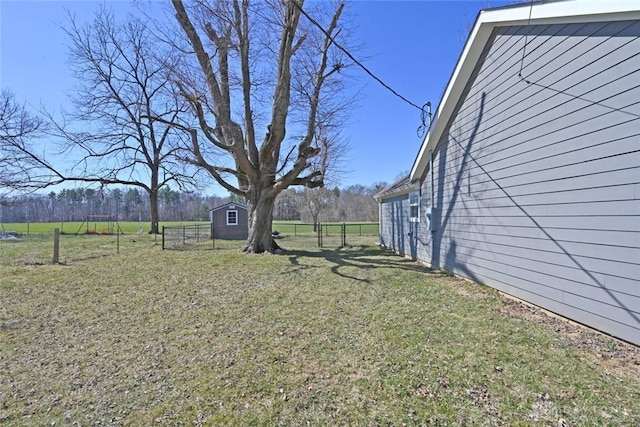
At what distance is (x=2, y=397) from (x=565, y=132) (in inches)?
273

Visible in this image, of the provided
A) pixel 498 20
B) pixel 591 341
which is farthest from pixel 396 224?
pixel 591 341

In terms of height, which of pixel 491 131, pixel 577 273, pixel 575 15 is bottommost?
pixel 577 273

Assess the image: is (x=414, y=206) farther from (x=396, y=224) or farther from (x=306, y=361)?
(x=306, y=361)

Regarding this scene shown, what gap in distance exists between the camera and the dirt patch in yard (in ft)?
9.54

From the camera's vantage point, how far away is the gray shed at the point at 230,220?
22.4 m

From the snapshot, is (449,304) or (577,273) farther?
(449,304)

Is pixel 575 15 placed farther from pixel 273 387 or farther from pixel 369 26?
pixel 369 26

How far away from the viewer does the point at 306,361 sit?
3.24 meters

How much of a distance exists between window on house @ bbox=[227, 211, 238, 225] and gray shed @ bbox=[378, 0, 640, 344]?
1803cm

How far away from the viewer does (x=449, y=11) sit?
26.4 ft

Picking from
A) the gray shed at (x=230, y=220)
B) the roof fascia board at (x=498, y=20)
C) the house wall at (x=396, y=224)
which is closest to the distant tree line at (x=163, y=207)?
the gray shed at (x=230, y=220)

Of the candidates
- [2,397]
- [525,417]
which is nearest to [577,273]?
[525,417]

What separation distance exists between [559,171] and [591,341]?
86.6 inches

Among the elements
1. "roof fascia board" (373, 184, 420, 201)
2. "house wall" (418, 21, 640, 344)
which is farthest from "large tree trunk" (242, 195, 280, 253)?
"house wall" (418, 21, 640, 344)
